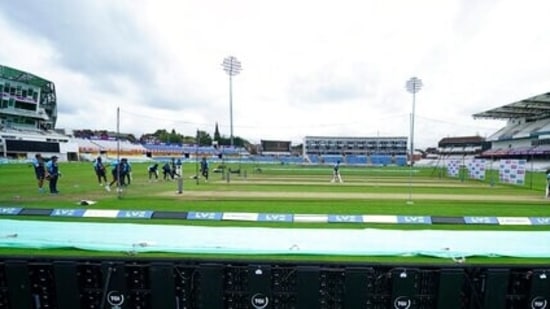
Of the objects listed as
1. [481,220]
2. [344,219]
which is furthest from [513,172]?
[344,219]

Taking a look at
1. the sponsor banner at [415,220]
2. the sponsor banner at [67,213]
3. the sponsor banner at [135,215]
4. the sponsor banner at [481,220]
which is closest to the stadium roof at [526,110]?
the sponsor banner at [481,220]

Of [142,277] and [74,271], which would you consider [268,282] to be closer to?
[142,277]

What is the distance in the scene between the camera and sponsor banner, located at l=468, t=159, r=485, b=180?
32.7m

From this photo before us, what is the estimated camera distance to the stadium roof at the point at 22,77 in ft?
223

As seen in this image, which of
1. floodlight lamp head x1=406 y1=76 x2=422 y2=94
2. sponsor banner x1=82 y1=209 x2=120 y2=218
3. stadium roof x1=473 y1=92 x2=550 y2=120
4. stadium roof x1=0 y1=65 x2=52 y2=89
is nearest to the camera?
sponsor banner x1=82 y1=209 x2=120 y2=218

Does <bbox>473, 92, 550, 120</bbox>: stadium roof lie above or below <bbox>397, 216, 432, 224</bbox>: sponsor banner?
above

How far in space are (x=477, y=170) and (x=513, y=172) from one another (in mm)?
6412

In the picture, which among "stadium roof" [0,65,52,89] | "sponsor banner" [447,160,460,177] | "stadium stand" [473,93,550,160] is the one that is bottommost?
"sponsor banner" [447,160,460,177]

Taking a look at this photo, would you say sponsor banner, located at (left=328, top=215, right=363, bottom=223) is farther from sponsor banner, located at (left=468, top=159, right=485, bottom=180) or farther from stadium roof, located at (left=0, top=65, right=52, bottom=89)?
stadium roof, located at (left=0, top=65, right=52, bottom=89)

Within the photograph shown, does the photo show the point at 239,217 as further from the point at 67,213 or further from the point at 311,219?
the point at 67,213

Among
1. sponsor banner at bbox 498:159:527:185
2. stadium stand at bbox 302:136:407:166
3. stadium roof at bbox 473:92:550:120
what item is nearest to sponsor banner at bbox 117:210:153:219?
sponsor banner at bbox 498:159:527:185

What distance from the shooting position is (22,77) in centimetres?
7181

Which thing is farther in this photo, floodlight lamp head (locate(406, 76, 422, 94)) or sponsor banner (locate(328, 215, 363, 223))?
floodlight lamp head (locate(406, 76, 422, 94))

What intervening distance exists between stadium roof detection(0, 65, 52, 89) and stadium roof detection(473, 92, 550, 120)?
318ft
